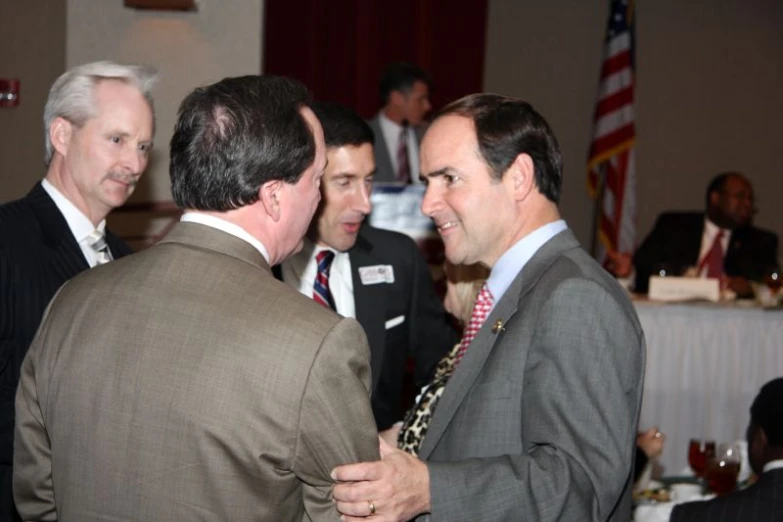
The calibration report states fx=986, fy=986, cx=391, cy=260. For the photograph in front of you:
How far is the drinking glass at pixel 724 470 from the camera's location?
2.95 m

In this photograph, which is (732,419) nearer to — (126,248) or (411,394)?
(411,394)

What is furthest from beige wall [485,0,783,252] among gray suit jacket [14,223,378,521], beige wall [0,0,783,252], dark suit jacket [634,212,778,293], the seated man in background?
gray suit jacket [14,223,378,521]

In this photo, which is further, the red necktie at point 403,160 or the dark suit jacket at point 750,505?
the red necktie at point 403,160

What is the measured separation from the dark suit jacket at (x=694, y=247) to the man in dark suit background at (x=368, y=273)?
3.46 meters

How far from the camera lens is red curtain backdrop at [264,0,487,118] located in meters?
7.50

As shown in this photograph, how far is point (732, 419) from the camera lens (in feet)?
17.3

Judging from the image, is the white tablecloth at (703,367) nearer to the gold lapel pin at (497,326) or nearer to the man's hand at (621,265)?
the man's hand at (621,265)

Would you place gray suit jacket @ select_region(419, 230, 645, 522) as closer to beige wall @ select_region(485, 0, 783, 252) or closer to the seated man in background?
the seated man in background

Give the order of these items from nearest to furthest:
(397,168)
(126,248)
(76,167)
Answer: (76,167) → (126,248) → (397,168)

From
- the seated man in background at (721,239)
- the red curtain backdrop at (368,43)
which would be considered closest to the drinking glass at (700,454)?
the seated man in background at (721,239)

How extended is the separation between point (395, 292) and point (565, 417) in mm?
1338

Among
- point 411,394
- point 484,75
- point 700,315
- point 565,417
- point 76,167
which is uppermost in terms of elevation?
point 484,75

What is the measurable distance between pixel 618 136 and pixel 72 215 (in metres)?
6.43

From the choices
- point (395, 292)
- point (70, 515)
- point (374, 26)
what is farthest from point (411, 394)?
point (70, 515)
